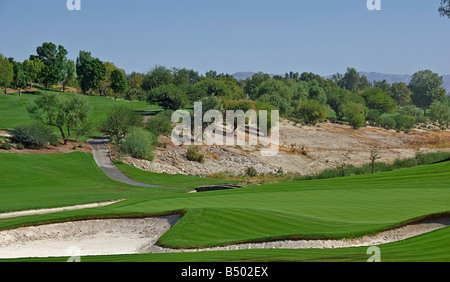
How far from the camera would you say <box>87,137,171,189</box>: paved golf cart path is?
58875 mm

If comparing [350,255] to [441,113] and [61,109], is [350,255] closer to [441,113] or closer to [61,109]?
[61,109]

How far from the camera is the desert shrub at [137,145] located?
69.3 m

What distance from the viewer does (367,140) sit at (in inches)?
4518

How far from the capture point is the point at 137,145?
69312 millimetres

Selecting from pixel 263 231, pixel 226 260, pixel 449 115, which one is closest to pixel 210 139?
pixel 263 231

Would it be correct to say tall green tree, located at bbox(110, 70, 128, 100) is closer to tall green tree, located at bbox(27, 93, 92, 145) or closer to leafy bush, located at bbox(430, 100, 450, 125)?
tall green tree, located at bbox(27, 93, 92, 145)

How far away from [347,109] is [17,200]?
111 m

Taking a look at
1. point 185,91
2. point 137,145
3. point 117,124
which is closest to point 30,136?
point 117,124

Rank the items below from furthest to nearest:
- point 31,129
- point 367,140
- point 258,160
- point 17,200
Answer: point 367,140 → point 258,160 → point 31,129 → point 17,200

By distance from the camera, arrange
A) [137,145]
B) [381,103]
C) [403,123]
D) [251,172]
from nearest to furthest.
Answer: [137,145], [251,172], [403,123], [381,103]

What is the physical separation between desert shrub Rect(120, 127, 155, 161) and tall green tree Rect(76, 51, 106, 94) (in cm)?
7488

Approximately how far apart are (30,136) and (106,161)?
1045 cm

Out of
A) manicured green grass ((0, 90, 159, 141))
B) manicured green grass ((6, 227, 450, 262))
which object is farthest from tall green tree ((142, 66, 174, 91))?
manicured green grass ((6, 227, 450, 262))

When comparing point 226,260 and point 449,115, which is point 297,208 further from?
point 449,115
